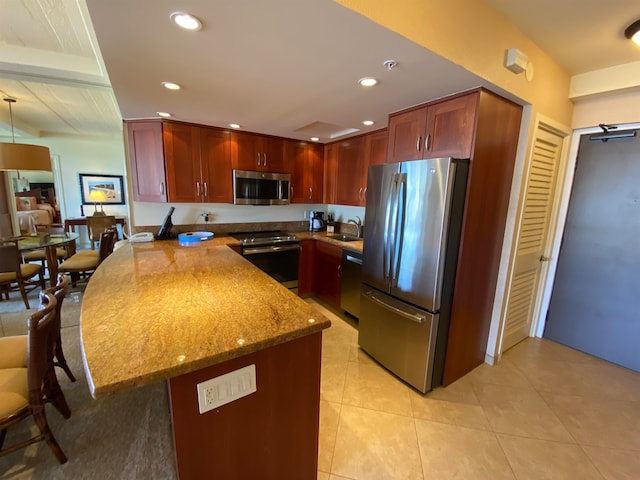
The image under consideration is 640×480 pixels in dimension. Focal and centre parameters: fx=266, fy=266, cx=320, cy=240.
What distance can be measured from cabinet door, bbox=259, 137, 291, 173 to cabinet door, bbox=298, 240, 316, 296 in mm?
1041

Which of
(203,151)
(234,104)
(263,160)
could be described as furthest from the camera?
(263,160)

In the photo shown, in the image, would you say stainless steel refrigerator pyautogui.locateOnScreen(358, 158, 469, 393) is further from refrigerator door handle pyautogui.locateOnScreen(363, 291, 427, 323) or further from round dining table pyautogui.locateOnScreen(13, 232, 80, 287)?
round dining table pyautogui.locateOnScreen(13, 232, 80, 287)

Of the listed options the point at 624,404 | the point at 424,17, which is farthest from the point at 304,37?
the point at 624,404

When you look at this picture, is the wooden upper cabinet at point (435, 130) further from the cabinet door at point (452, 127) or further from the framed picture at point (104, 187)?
the framed picture at point (104, 187)

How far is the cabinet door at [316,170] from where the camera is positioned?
3.80m

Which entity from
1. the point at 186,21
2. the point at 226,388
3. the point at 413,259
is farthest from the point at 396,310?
the point at 186,21

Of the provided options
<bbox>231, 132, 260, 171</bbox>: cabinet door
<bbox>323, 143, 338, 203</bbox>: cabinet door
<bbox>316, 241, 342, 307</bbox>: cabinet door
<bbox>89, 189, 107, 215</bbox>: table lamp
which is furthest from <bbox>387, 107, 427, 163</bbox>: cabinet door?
<bbox>89, 189, 107, 215</bbox>: table lamp

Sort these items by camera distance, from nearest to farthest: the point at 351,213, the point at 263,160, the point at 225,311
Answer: the point at 225,311 → the point at 263,160 → the point at 351,213

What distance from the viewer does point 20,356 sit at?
5.20 ft

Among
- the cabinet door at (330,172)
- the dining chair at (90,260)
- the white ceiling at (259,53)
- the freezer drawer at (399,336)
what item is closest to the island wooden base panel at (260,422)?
the freezer drawer at (399,336)

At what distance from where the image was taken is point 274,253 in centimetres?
333

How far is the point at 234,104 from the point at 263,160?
3.87 ft

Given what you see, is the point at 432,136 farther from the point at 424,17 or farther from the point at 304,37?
the point at 304,37

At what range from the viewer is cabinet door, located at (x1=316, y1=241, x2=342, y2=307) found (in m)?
3.23
